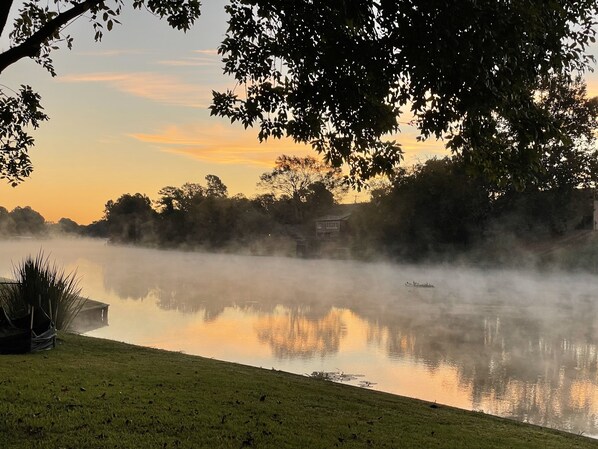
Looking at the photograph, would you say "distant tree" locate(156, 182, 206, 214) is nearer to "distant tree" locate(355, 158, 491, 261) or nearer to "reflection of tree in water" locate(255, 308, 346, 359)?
"distant tree" locate(355, 158, 491, 261)

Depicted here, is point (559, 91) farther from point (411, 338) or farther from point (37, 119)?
point (37, 119)

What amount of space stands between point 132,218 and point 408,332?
107 meters

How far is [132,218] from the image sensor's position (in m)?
120

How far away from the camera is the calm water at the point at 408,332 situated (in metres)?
13.2

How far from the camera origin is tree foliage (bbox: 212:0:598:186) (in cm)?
579

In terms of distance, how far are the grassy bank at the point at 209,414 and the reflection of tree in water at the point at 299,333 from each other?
298 inches

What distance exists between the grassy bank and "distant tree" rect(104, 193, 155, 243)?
344 feet

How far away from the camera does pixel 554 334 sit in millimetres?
21625

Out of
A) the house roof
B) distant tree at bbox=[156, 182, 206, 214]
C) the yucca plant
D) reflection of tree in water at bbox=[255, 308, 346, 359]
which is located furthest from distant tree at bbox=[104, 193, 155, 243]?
the yucca plant

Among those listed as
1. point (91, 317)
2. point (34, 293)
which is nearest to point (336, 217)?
point (91, 317)

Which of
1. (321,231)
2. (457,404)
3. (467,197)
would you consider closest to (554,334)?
(457,404)

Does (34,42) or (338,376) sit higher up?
(34,42)

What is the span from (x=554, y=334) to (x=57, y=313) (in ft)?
58.5

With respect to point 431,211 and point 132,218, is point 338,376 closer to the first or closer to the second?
point 431,211
